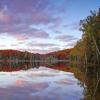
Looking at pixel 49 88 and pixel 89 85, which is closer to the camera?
pixel 49 88

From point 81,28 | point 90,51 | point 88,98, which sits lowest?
point 88,98

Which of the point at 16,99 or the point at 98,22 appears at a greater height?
the point at 98,22

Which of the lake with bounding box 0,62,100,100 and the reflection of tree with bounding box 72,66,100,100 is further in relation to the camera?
the reflection of tree with bounding box 72,66,100,100


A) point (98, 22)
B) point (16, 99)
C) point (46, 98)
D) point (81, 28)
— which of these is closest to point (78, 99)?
point (46, 98)

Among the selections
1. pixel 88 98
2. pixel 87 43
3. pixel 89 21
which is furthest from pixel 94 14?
pixel 88 98

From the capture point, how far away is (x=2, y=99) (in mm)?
15836

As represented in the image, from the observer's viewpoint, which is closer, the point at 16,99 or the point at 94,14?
the point at 16,99

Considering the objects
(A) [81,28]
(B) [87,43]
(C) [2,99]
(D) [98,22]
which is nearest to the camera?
(C) [2,99]

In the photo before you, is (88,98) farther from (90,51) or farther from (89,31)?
(90,51)

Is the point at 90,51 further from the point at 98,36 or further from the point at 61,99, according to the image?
the point at 61,99

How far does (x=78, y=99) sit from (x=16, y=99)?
3.45 metres

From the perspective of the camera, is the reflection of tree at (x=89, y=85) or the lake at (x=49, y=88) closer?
the lake at (x=49, y=88)

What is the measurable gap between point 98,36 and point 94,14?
5.36 m

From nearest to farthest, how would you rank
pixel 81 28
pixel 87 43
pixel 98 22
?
pixel 98 22, pixel 81 28, pixel 87 43
